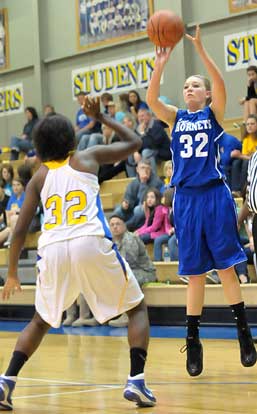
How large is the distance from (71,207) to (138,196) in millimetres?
7803

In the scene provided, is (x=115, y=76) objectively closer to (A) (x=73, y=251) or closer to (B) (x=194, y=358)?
(B) (x=194, y=358)

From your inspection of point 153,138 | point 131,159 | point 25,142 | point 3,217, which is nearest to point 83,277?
point 153,138

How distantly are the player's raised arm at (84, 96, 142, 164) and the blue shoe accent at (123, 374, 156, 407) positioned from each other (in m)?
1.18

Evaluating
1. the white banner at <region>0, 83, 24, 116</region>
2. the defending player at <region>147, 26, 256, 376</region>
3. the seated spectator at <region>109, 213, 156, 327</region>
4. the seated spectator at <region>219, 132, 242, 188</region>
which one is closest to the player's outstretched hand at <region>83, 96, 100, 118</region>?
the defending player at <region>147, 26, 256, 376</region>

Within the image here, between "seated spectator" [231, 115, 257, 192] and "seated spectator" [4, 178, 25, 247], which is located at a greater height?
"seated spectator" [231, 115, 257, 192]

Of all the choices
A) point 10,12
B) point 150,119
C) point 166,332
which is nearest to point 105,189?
point 150,119

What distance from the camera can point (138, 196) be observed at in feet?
40.6

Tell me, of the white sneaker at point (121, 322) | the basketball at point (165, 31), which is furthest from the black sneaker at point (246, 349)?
the white sneaker at point (121, 322)

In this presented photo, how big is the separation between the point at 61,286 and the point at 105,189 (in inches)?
390

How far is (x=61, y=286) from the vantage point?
4.55m

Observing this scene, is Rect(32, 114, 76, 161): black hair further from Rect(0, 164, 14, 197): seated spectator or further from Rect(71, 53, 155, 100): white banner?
Rect(71, 53, 155, 100): white banner

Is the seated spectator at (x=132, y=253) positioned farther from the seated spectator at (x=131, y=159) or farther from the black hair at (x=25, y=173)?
the black hair at (x=25, y=173)

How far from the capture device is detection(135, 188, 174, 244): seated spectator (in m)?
11.3

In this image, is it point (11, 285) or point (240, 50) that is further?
point (240, 50)
